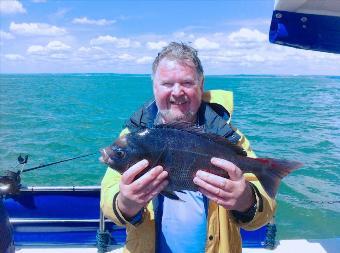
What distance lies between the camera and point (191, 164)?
2580mm

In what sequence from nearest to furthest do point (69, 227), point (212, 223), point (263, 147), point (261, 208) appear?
point (261, 208), point (212, 223), point (69, 227), point (263, 147)

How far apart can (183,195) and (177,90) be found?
79 cm

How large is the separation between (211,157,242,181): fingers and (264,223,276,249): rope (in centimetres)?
291

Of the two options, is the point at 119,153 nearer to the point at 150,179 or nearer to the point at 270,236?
the point at 150,179

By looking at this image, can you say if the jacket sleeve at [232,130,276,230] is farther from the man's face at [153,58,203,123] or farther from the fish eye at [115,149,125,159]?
the fish eye at [115,149,125,159]

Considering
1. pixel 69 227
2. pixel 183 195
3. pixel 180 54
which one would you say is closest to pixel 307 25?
pixel 180 54

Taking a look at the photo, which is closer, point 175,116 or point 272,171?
point 272,171

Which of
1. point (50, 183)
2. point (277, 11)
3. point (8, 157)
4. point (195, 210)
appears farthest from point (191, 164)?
point (8, 157)

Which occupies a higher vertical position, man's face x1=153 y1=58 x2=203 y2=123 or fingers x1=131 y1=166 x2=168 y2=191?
man's face x1=153 y1=58 x2=203 y2=123

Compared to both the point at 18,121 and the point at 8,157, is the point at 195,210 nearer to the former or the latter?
the point at 8,157

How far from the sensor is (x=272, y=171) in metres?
2.60

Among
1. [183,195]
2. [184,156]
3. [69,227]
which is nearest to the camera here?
[184,156]

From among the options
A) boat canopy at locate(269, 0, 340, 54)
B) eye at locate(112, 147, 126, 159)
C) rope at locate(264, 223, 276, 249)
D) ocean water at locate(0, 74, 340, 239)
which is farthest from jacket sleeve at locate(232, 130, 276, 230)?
ocean water at locate(0, 74, 340, 239)

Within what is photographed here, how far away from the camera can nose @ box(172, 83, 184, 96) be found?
2.99m
